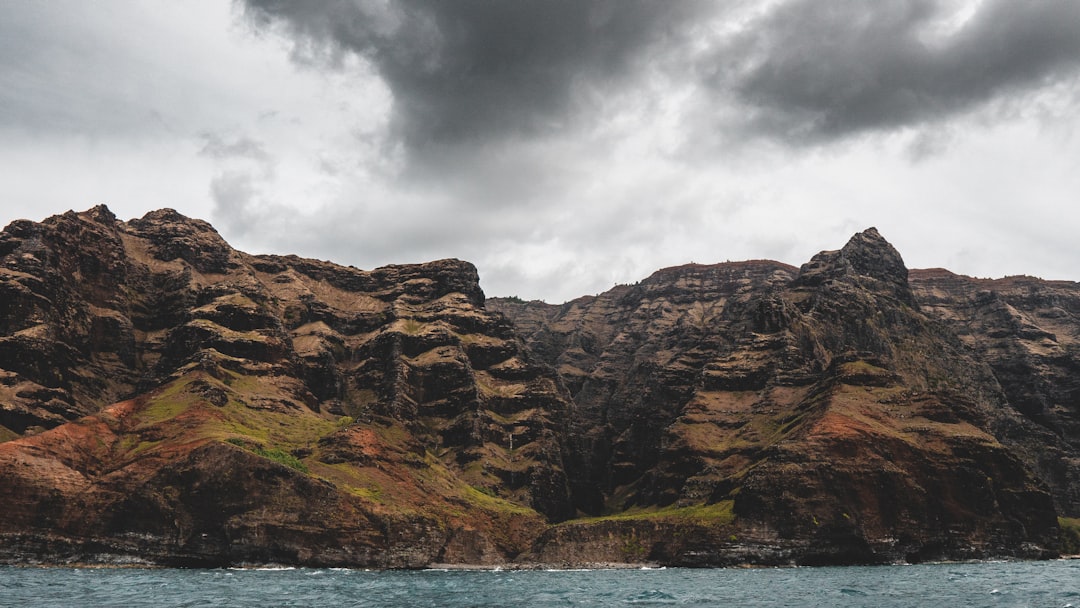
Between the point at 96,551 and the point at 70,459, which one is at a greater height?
the point at 70,459

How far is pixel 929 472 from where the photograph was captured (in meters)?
176

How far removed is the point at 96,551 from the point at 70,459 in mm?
23715

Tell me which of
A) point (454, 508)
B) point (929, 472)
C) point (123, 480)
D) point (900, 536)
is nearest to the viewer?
point (123, 480)

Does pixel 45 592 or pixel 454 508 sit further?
pixel 454 508

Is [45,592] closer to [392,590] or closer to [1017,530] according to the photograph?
[392,590]

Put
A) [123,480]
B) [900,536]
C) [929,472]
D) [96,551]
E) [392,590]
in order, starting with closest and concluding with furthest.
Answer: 1. [392,590]
2. [96,551]
3. [123,480]
4. [900,536]
5. [929,472]

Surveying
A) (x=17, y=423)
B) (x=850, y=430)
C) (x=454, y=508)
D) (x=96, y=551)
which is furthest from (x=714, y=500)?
(x=17, y=423)

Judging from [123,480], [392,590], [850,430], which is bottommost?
[392,590]

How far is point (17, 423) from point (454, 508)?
10677 centimetres

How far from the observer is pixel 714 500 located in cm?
19925

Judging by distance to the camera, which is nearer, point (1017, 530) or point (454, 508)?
point (1017, 530)

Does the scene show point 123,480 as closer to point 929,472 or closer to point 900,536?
point 900,536

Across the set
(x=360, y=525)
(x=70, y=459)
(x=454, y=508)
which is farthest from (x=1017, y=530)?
(x=70, y=459)

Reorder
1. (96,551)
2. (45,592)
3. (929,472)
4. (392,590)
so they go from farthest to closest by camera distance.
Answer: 1. (929,472)
2. (96,551)
3. (392,590)
4. (45,592)
